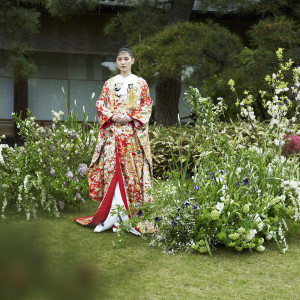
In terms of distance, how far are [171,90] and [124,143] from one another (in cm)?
485

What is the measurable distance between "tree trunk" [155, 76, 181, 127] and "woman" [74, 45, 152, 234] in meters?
4.51

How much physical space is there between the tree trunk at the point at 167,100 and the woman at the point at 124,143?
4.51 metres

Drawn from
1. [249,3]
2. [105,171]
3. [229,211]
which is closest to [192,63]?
[249,3]

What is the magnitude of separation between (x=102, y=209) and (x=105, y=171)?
34 centimetres

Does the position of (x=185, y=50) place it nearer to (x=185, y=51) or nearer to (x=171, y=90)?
(x=185, y=51)

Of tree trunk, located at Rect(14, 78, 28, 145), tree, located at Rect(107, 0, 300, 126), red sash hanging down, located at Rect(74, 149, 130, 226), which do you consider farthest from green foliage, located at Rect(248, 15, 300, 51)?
tree trunk, located at Rect(14, 78, 28, 145)

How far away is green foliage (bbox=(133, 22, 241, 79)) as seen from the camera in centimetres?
700

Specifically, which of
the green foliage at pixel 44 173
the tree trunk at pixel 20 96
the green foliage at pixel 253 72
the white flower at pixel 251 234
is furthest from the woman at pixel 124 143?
the tree trunk at pixel 20 96

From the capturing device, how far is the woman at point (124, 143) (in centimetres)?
428

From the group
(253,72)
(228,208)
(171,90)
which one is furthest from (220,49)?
(228,208)

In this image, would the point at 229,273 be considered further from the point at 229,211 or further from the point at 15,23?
the point at 15,23

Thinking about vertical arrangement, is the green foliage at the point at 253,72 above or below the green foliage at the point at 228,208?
above

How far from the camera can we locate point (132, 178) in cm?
429

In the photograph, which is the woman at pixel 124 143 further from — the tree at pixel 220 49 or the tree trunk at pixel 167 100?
the tree trunk at pixel 167 100
